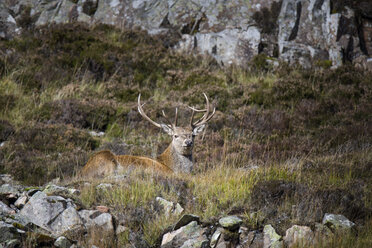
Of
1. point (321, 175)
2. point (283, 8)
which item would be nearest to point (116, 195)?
point (321, 175)

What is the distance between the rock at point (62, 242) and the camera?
4.82 m

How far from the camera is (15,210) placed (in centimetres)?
538

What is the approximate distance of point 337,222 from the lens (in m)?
5.14

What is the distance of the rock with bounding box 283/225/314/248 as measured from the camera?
4.73 metres

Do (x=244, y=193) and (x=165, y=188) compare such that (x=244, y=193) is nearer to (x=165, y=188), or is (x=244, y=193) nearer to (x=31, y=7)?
(x=165, y=188)

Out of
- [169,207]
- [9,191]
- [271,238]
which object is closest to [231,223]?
[271,238]

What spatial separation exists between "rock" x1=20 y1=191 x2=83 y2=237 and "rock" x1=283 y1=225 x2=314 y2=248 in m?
2.44

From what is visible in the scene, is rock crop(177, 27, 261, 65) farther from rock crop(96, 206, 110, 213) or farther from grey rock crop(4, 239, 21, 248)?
grey rock crop(4, 239, 21, 248)

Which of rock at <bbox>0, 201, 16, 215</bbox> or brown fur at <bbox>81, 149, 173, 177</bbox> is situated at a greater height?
rock at <bbox>0, 201, 16, 215</bbox>

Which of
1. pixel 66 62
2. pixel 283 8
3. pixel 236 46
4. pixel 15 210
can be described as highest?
pixel 283 8

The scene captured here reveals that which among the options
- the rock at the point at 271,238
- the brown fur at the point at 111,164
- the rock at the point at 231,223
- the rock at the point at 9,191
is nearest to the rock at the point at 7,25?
the brown fur at the point at 111,164

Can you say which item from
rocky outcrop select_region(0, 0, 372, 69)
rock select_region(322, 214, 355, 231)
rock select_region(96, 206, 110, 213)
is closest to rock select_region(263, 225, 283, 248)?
rock select_region(322, 214, 355, 231)

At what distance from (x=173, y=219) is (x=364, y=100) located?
356 inches

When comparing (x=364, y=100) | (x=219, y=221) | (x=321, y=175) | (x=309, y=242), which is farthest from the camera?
(x=364, y=100)
